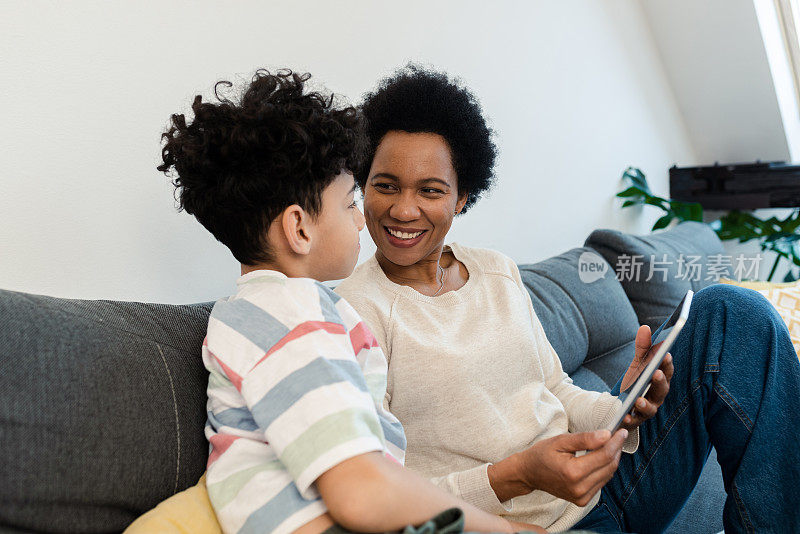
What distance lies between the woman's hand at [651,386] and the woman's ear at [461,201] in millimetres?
441

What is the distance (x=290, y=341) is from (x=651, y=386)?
67 centimetres

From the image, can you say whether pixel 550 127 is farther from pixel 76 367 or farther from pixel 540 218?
pixel 76 367

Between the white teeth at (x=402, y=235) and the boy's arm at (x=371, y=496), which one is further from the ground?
the white teeth at (x=402, y=235)

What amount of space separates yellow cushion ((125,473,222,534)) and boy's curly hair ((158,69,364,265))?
0.31 m

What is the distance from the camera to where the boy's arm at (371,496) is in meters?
0.69

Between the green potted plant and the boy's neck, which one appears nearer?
the boy's neck

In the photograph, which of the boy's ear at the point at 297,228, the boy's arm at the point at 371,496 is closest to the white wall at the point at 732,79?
the boy's ear at the point at 297,228

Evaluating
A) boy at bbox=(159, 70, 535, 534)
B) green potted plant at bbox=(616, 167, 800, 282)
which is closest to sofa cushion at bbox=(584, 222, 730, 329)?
green potted plant at bbox=(616, 167, 800, 282)

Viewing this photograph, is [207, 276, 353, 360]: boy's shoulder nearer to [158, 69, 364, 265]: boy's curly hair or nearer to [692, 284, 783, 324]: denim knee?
[158, 69, 364, 265]: boy's curly hair

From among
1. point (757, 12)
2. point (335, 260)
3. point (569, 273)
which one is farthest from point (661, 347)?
point (757, 12)

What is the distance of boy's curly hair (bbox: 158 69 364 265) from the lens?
88 centimetres

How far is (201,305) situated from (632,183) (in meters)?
2.43

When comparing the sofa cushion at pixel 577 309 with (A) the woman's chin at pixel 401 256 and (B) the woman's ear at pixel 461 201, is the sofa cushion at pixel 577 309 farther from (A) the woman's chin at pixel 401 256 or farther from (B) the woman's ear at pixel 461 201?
(A) the woman's chin at pixel 401 256

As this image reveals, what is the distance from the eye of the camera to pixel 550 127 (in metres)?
2.48
